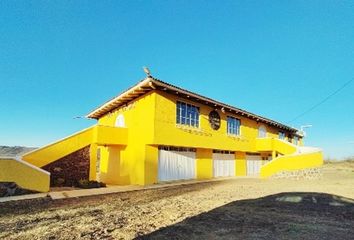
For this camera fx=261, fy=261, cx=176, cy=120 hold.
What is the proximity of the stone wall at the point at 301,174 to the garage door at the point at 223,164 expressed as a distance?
3963mm

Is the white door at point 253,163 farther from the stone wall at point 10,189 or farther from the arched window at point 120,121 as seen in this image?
the stone wall at point 10,189

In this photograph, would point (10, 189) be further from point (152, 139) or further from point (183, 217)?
point (183, 217)

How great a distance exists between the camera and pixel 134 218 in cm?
800

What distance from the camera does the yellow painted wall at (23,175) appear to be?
39.9ft

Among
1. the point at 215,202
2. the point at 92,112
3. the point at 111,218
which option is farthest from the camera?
the point at 92,112

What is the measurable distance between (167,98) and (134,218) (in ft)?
34.1

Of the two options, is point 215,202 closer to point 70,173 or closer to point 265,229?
point 265,229

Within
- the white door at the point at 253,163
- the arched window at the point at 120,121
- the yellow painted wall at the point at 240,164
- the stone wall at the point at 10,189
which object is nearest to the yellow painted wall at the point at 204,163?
the yellow painted wall at the point at 240,164

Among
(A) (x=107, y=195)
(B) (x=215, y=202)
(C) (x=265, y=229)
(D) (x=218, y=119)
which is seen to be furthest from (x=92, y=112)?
(C) (x=265, y=229)

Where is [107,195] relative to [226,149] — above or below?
below

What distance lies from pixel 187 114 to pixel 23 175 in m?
10.8

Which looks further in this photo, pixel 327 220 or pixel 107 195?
pixel 107 195

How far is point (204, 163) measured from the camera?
68.1ft

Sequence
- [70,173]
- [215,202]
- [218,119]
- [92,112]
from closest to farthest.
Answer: [215,202], [70,173], [218,119], [92,112]
